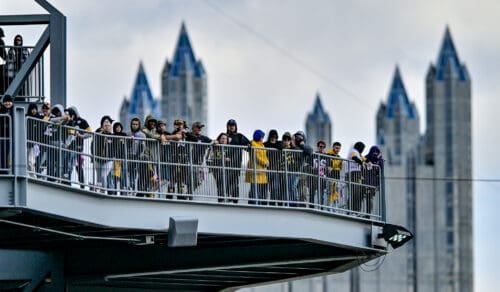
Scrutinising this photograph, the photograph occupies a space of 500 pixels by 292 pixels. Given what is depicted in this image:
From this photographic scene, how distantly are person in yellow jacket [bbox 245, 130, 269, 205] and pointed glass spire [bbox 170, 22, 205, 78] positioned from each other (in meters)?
132

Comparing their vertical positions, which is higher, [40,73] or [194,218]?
[40,73]

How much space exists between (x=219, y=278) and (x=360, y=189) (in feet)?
21.8

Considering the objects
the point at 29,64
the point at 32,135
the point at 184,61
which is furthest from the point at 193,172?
the point at 184,61

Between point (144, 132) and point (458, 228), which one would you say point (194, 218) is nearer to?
point (144, 132)

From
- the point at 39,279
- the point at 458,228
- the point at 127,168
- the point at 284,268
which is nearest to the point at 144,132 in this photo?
the point at 127,168

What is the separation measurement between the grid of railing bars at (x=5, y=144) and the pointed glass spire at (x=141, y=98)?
470 feet

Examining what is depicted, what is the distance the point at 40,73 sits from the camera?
35.0 meters

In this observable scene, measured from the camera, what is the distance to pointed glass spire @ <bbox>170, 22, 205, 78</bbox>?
164 m

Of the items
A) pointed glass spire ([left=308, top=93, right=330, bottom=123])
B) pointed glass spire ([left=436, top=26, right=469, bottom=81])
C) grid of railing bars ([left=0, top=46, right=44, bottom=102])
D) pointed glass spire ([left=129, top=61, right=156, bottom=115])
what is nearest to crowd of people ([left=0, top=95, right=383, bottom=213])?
grid of railing bars ([left=0, top=46, right=44, bottom=102])

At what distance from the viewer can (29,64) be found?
34031mm

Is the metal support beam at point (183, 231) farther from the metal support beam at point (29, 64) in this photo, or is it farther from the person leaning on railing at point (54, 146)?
the metal support beam at point (29, 64)

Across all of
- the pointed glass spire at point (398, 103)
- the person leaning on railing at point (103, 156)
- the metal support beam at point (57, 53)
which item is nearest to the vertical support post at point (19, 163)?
the person leaning on railing at point (103, 156)

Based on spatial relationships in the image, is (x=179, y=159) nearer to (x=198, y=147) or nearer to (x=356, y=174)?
(x=198, y=147)

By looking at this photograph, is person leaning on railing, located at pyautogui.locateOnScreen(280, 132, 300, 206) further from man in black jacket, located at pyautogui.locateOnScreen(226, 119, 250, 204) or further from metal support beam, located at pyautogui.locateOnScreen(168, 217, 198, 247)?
metal support beam, located at pyautogui.locateOnScreen(168, 217, 198, 247)
